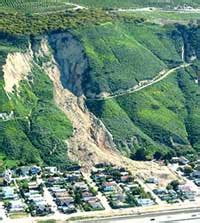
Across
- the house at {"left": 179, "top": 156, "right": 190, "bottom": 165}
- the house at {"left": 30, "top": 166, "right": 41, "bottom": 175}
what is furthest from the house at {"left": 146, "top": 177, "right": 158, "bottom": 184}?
the house at {"left": 30, "top": 166, "right": 41, "bottom": 175}

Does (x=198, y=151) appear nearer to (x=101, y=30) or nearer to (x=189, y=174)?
(x=189, y=174)

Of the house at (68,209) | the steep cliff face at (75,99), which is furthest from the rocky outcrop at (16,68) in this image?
the house at (68,209)

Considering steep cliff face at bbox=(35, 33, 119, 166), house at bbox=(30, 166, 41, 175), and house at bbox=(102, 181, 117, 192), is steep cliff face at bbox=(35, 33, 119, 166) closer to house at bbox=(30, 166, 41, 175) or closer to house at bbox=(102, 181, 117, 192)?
house at bbox=(30, 166, 41, 175)

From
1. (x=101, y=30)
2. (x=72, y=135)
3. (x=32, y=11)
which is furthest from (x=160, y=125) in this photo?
(x=32, y=11)

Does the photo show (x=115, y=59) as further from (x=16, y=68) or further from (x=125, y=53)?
(x=16, y=68)

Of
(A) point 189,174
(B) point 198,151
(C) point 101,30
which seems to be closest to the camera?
(A) point 189,174

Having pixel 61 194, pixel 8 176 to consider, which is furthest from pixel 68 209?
pixel 8 176
